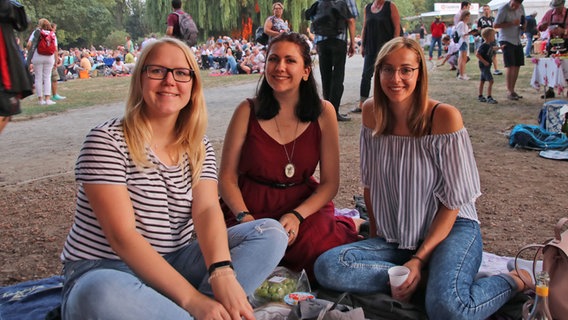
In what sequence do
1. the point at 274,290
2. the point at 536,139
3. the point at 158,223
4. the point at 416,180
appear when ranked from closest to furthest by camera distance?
the point at 158,223 → the point at 274,290 → the point at 416,180 → the point at 536,139

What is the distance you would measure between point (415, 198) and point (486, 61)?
7.65m

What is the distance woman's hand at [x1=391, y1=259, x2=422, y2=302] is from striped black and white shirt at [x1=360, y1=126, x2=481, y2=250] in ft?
0.59

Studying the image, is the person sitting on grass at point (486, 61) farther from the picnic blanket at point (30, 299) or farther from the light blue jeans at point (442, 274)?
the picnic blanket at point (30, 299)

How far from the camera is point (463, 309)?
2.28m

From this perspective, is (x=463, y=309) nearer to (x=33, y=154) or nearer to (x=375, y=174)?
(x=375, y=174)

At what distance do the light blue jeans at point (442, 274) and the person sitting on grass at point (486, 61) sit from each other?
7.49 meters

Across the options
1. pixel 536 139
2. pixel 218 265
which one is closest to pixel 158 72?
pixel 218 265

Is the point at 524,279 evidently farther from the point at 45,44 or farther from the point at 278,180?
the point at 45,44

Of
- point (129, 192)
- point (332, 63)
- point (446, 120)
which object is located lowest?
point (129, 192)

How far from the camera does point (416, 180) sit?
2.67 m

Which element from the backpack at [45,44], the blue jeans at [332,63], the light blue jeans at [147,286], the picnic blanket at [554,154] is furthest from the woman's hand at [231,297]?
the backpack at [45,44]

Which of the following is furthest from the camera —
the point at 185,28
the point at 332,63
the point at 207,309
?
the point at 185,28

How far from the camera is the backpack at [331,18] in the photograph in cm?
722

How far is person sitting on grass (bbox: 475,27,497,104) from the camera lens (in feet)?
31.0
